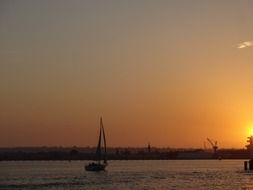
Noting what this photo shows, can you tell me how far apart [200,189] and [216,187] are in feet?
12.3

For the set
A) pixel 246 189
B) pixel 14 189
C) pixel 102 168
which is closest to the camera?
pixel 246 189

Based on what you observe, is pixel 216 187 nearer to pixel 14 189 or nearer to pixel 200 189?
pixel 200 189

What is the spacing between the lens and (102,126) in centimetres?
14150

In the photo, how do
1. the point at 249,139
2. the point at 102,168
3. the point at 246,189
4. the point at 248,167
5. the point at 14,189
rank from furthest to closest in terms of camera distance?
1. the point at 249,139
2. the point at 248,167
3. the point at 102,168
4. the point at 14,189
5. the point at 246,189

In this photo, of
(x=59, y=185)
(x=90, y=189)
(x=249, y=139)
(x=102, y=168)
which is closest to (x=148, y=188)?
(x=90, y=189)

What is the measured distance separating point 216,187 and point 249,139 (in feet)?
263

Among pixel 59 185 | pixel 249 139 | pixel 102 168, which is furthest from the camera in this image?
pixel 249 139

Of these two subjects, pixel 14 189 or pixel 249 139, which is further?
pixel 249 139

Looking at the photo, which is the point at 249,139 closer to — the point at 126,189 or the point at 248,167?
the point at 248,167

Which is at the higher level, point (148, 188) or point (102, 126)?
point (102, 126)

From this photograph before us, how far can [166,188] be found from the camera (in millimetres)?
79125

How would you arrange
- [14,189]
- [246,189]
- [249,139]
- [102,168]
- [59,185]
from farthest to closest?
[249,139]
[102,168]
[59,185]
[14,189]
[246,189]

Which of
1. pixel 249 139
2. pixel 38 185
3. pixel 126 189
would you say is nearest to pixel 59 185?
pixel 38 185

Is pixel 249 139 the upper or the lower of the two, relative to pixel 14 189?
upper
